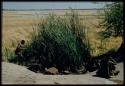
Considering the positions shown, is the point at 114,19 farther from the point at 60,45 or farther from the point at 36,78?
the point at 36,78

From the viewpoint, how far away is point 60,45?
1473cm

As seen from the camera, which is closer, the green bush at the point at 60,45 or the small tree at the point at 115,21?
the green bush at the point at 60,45

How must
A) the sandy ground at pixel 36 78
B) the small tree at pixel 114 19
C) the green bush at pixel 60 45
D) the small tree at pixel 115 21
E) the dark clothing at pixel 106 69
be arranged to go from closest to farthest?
the sandy ground at pixel 36 78
the dark clothing at pixel 106 69
the green bush at pixel 60 45
the small tree at pixel 115 21
the small tree at pixel 114 19

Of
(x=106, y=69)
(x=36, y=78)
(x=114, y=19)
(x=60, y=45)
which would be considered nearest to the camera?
(x=36, y=78)

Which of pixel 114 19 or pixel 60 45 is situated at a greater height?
pixel 114 19

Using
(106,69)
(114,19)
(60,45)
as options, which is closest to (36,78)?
(106,69)

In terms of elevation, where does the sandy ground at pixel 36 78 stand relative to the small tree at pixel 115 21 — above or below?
below

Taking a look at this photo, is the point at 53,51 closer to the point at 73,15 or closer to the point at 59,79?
the point at 73,15

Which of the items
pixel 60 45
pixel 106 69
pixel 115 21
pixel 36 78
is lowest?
pixel 36 78

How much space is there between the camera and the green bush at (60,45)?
14.5m

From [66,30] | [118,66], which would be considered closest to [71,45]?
[66,30]

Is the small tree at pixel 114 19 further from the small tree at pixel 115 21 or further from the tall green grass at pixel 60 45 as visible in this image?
the tall green grass at pixel 60 45

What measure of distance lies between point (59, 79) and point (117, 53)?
→ 4612 mm

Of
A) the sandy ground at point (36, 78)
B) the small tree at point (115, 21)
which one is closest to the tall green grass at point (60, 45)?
the small tree at point (115, 21)
